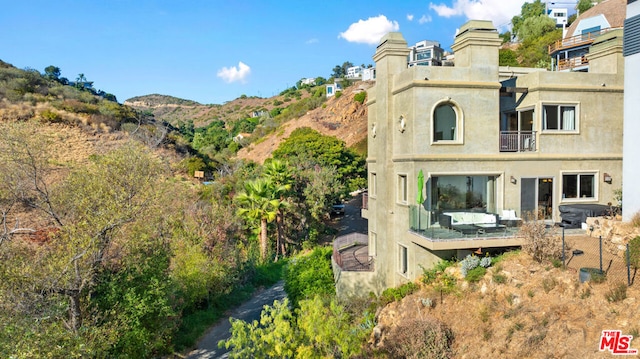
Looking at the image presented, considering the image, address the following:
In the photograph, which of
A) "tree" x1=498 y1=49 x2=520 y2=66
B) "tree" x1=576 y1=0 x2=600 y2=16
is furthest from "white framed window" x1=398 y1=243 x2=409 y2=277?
"tree" x1=576 y1=0 x2=600 y2=16

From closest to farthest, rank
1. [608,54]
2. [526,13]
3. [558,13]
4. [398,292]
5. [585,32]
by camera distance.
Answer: [398,292], [608,54], [585,32], [558,13], [526,13]

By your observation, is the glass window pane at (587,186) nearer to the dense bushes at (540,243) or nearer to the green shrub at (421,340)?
the dense bushes at (540,243)

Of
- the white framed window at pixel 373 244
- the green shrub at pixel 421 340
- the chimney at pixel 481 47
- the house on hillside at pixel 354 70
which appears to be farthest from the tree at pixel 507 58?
the house on hillside at pixel 354 70

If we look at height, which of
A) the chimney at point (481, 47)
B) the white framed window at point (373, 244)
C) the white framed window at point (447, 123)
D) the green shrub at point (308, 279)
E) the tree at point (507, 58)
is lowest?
the green shrub at point (308, 279)

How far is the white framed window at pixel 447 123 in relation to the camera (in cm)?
1591

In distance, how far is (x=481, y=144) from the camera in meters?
16.1

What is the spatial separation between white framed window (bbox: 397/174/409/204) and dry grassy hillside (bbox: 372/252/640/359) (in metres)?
3.46

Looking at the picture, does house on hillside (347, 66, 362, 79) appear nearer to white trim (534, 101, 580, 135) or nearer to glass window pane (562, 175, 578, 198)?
white trim (534, 101, 580, 135)

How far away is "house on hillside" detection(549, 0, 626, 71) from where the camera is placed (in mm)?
39600

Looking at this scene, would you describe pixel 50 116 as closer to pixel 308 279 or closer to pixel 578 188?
pixel 308 279

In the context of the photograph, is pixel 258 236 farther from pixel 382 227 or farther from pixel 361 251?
pixel 382 227

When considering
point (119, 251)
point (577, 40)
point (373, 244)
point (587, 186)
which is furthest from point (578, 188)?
point (577, 40)

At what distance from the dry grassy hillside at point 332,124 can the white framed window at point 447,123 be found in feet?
188

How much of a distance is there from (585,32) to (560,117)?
133 feet
